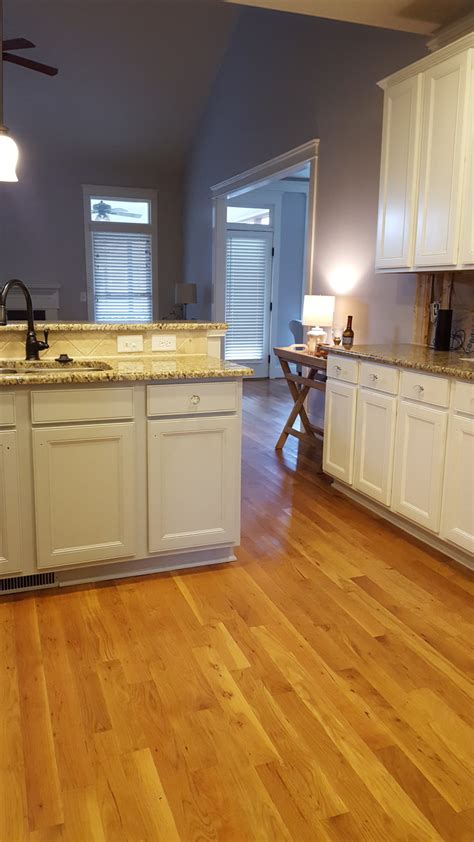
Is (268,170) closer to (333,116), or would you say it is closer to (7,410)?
(333,116)

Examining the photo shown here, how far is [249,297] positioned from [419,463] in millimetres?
5657

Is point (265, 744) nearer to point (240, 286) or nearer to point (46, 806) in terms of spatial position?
point (46, 806)

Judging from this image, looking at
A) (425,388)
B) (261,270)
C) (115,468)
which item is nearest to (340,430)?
(425,388)

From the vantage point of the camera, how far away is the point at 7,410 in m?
2.47

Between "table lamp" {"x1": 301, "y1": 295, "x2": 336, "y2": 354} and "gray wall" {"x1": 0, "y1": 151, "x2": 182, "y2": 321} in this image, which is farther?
"gray wall" {"x1": 0, "y1": 151, "x2": 182, "y2": 321}

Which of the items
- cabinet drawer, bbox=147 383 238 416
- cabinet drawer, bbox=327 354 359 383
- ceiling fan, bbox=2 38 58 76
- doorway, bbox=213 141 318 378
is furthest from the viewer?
doorway, bbox=213 141 318 378

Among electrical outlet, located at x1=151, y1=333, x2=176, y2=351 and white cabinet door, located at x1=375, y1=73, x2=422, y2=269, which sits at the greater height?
white cabinet door, located at x1=375, y1=73, x2=422, y2=269

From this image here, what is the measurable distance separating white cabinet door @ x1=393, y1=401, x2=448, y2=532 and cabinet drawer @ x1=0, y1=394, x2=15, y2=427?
1.86m

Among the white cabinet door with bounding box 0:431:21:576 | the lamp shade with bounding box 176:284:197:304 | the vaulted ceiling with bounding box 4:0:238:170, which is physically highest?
the vaulted ceiling with bounding box 4:0:238:170

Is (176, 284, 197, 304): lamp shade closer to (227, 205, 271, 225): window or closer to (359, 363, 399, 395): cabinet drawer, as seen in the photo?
(227, 205, 271, 225): window

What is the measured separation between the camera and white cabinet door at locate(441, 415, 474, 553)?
9.23ft

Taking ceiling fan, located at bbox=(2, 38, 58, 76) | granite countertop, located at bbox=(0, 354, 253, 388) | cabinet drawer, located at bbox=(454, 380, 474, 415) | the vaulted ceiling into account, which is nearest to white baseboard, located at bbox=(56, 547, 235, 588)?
granite countertop, located at bbox=(0, 354, 253, 388)

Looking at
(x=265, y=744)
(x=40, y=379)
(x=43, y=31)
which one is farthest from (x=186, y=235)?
(x=265, y=744)

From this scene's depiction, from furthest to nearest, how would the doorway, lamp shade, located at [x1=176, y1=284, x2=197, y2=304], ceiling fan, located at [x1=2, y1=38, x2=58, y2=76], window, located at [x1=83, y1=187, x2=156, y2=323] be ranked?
window, located at [x1=83, y1=187, x2=156, y2=323] < the doorway < lamp shade, located at [x1=176, y1=284, x2=197, y2=304] < ceiling fan, located at [x1=2, y1=38, x2=58, y2=76]
